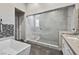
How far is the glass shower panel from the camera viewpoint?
2.71 metres

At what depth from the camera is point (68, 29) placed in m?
2.72

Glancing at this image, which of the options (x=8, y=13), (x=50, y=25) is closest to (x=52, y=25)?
(x=50, y=25)

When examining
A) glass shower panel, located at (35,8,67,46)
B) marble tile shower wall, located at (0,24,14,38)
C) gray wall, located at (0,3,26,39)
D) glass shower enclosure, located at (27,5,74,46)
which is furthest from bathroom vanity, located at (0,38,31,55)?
glass shower panel, located at (35,8,67,46)

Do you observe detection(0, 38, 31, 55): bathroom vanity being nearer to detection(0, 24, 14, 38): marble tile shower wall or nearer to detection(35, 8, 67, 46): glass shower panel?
detection(0, 24, 14, 38): marble tile shower wall

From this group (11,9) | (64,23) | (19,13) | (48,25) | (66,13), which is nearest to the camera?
(11,9)

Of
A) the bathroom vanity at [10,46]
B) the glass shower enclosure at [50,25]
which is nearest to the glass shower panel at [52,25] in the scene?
the glass shower enclosure at [50,25]

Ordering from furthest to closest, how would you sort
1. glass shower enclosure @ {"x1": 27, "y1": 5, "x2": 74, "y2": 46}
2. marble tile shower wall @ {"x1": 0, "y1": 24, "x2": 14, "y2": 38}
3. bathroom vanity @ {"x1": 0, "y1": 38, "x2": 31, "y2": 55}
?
glass shower enclosure @ {"x1": 27, "y1": 5, "x2": 74, "y2": 46}
marble tile shower wall @ {"x1": 0, "y1": 24, "x2": 14, "y2": 38}
bathroom vanity @ {"x1": 0, "y1": 38, "x2": 31, "y2": 55}

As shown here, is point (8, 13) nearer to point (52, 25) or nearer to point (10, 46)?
point (10, 46)

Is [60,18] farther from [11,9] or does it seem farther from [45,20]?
[11,9]

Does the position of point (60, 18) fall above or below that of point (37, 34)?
above

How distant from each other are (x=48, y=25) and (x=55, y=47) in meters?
0.80

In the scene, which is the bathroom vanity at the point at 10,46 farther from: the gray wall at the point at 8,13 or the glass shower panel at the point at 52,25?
the glass shower panel at the point at 52,25

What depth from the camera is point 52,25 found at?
9.21 feet
